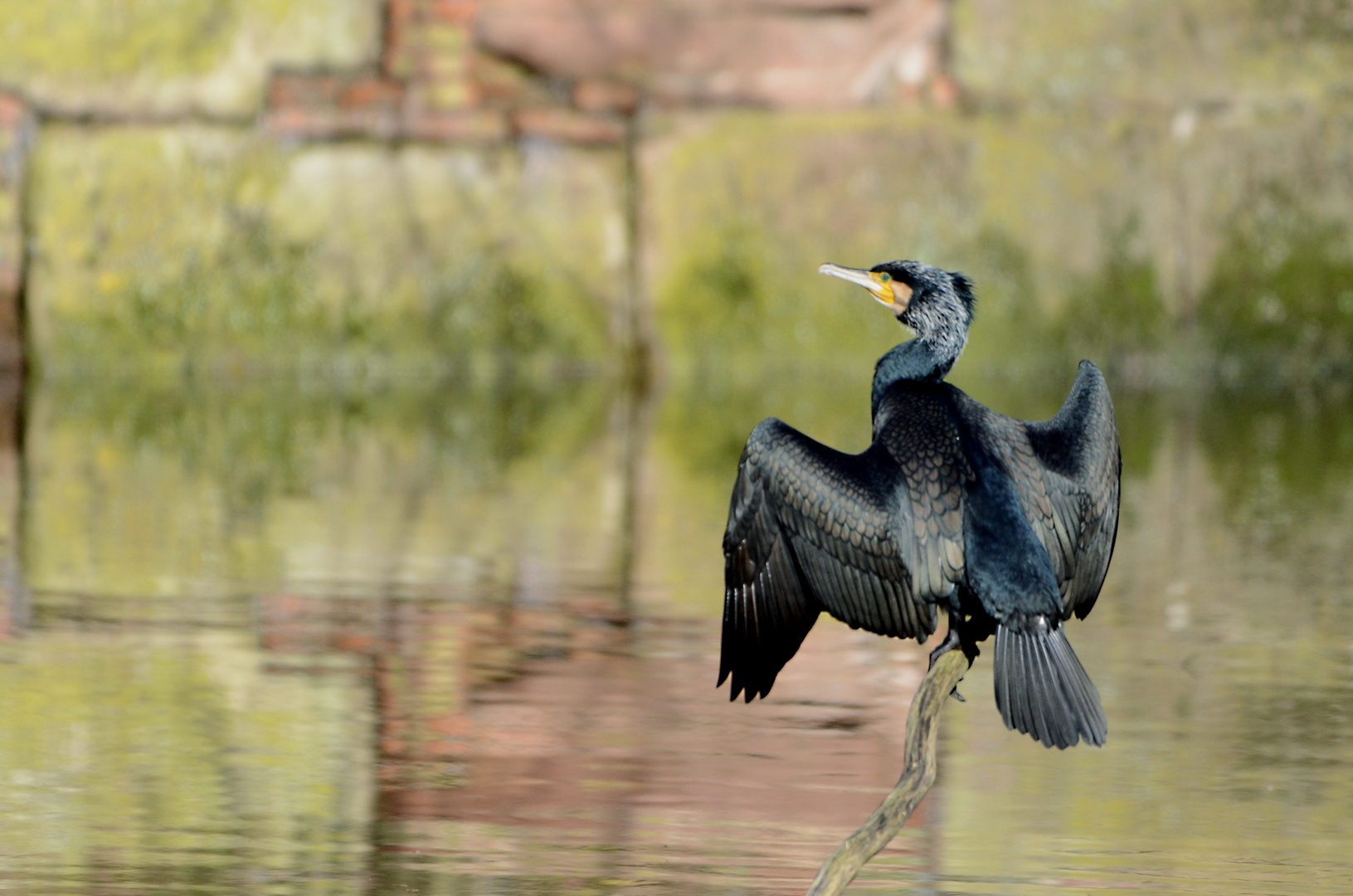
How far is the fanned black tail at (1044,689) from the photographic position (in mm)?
2703

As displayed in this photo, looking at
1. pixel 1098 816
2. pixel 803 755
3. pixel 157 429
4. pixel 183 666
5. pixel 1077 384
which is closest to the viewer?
pixel 1077 384

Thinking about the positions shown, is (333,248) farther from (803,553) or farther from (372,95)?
(803,553)

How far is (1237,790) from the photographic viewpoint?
3.52 m

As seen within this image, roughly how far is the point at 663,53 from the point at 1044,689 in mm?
10019

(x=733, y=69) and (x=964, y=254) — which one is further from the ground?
(x=733, y=69)

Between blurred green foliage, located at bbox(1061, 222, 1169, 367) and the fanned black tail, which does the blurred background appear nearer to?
blurred green foliage, located at bbox(1061, 222, 1169, 367)

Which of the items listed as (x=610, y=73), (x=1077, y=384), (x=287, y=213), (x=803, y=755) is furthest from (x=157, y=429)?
(x=1077, y=384)

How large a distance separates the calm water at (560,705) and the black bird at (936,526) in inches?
13.1

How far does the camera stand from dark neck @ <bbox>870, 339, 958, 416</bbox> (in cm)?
305

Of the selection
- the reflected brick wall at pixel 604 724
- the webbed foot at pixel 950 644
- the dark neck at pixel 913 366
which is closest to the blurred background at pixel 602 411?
the reflected brick wall at pixel 604 724

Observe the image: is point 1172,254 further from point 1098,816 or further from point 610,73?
point 1098,816

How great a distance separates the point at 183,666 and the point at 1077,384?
2.04 metres

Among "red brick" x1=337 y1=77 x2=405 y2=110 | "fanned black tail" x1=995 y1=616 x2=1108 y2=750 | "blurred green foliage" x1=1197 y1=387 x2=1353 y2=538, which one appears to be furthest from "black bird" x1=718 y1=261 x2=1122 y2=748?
"red brick" x1=337 y1=77 x2=405 y2=110

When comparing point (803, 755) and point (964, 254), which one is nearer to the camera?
point (803, 755)
